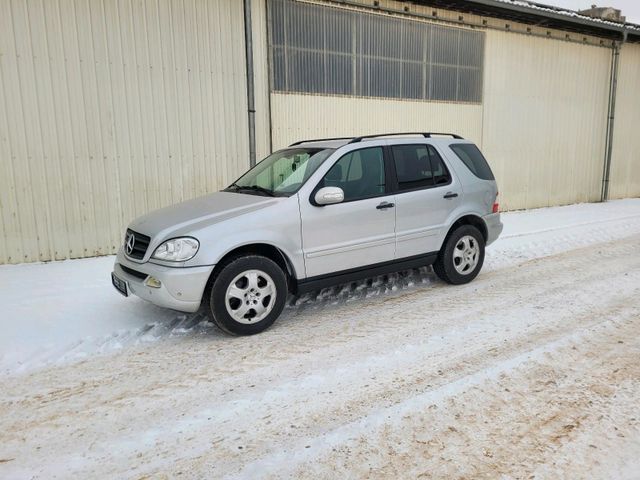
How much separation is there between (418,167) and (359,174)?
859mm

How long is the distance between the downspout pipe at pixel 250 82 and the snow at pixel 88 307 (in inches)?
121

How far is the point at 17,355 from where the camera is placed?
4.34 metres

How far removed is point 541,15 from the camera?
481 inches

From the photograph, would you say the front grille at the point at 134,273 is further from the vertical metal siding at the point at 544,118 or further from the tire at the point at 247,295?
the vertical metal siding at the point at 544,118

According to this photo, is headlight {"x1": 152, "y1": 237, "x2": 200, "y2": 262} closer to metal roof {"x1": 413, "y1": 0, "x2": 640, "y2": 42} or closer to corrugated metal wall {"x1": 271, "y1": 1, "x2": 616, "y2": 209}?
corrugated metal wall {"x1": 271, "y1": 1, "x2": 616, "y2": 209}

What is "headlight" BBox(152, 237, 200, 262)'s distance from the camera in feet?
14.4

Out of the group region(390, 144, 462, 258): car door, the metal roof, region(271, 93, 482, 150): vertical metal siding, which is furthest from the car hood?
the metal roof

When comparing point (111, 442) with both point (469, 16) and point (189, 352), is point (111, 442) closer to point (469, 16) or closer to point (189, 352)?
point (189, 352)

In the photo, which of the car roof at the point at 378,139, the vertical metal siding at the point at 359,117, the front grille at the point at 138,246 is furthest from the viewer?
the vertical metal siding at the point at 359,117

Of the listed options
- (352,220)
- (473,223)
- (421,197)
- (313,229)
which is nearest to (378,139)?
(421,197)

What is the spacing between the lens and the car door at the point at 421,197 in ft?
18.4

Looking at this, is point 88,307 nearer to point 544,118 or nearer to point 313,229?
point 313,229

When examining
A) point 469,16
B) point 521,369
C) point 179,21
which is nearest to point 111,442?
point 521,369

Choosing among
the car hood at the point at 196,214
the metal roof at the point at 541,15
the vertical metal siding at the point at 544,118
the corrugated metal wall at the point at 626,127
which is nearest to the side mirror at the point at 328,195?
the car hood at the point at 196,214
